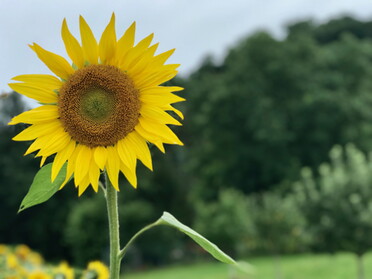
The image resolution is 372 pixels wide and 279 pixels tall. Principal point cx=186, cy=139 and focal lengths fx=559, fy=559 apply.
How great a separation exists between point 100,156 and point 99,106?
0.12 meters

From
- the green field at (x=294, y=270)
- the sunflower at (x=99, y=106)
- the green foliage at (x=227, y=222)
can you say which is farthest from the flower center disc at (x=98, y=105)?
the green foliage at (x=227, y=222)

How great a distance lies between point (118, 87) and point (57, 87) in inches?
5.4

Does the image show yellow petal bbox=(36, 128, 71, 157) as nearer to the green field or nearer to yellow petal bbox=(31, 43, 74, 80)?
yellow petal bbox=(31, 43, 74, 80)

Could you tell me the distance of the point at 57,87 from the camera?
1254mm

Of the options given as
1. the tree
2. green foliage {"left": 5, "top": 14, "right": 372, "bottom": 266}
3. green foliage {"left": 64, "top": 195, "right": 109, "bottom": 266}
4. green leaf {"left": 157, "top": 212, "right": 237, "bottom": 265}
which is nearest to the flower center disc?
green leaf {"left": 157, "top": 212, "right": 237, "bottom": 265}

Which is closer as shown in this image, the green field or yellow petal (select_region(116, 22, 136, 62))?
yellow petal (select_region(116, 22, 136, 62))

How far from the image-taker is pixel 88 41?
1.20m

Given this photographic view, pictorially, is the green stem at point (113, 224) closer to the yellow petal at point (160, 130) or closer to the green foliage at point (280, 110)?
the yellow petal at point (160, 130)

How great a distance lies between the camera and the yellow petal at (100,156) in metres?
1.20

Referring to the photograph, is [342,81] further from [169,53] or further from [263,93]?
[169,53]

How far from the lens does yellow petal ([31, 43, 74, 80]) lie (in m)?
1.21

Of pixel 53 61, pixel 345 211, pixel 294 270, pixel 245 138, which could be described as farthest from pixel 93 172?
pixel 245 138

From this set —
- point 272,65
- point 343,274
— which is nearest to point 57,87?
point 343,274

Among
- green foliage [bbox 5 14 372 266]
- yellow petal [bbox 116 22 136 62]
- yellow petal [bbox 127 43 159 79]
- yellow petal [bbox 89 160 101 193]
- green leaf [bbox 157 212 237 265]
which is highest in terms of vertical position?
green foliage [bbox 5 14 372 266]
